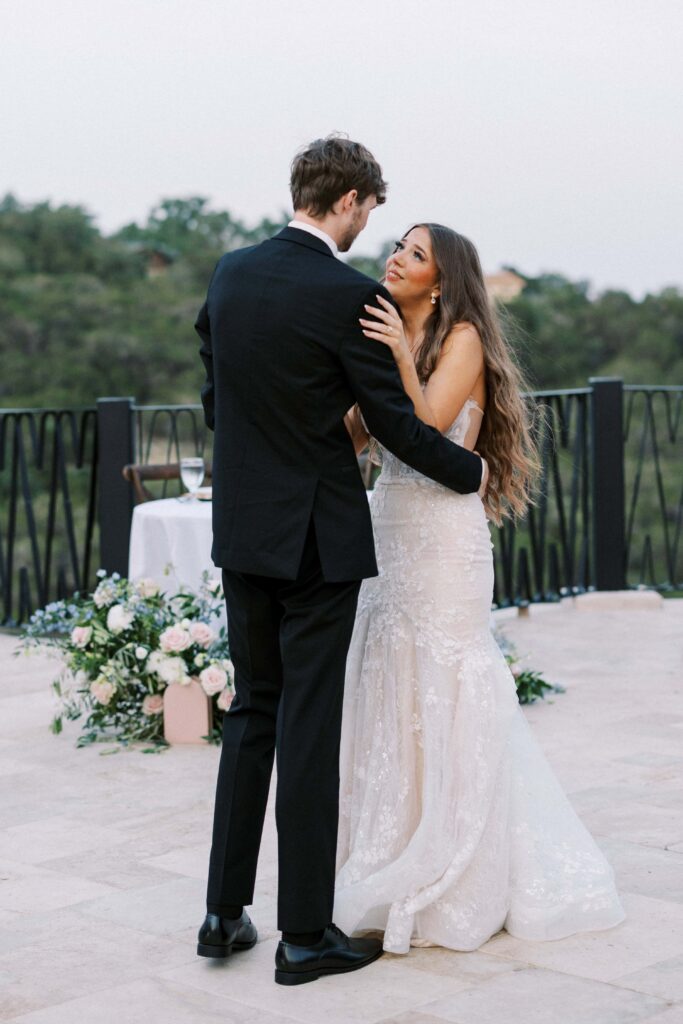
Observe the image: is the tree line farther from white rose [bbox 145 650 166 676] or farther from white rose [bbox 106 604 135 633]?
white rose [bbox 145 650 166 676]

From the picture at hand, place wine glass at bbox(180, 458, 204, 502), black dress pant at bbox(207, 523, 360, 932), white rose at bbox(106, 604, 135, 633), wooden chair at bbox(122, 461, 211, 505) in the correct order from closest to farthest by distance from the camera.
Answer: black dress pant at bbox(207, 523, 360, 932), white rose at bbox(106, 604, 135, 633), wine glass at bbox(180, 458, 204, 502), wooden chair at bbox(122, 461, 211, 505)

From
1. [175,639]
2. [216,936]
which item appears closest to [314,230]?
[216,936]

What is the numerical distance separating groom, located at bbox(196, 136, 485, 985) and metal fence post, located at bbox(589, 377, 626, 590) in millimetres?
4987

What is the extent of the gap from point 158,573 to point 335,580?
9.17ft

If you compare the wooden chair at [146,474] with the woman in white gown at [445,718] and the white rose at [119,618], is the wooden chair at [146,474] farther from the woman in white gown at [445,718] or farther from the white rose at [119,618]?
the woman in white gown at [445,718]

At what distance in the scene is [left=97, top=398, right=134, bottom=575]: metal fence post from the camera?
A: 7.11 metres

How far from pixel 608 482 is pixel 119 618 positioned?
3678 millimetres

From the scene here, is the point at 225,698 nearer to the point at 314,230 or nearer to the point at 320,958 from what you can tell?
the point at 320,958

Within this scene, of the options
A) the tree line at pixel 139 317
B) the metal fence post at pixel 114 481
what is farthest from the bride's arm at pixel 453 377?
the tree line at pixel 139 317

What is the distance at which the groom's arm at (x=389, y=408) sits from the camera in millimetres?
2533

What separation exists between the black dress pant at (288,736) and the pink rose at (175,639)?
189 cm

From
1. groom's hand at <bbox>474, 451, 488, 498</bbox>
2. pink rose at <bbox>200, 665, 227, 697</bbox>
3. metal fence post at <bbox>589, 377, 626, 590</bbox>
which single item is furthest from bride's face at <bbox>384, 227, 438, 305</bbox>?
metal fence post at <bbox>589, 377, 626, 590</bbox>

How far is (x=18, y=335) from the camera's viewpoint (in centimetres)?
2214

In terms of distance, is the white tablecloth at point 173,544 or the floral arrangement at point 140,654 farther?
the white tablecloth at point 173,544
